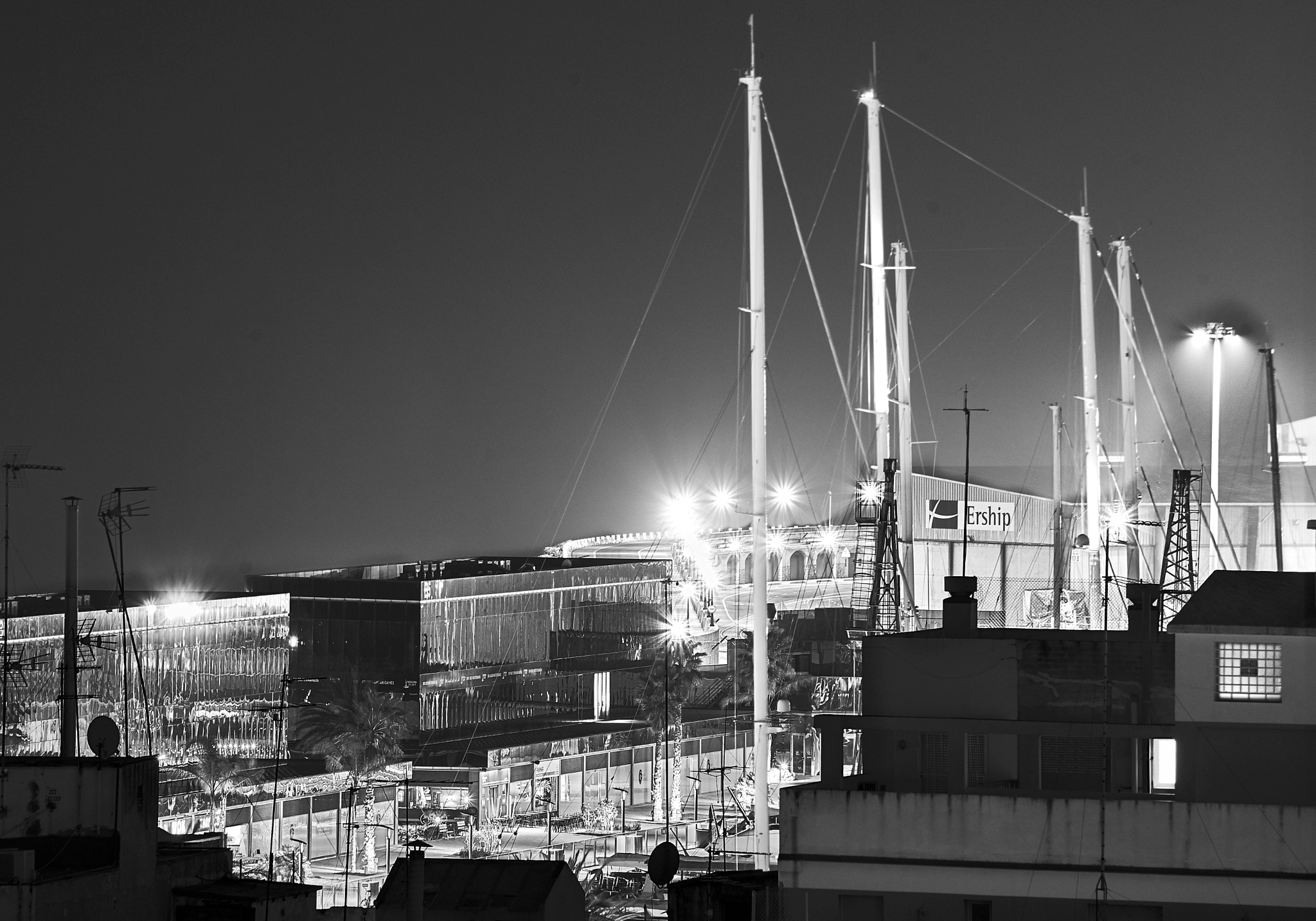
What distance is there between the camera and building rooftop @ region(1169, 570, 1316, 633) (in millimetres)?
24156

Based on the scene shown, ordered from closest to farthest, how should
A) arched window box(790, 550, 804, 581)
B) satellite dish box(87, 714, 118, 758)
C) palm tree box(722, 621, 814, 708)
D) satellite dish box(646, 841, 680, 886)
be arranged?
satellite dish box(646, 841, 680, 886)
satellite dish box(87, 714, 118, 758)
palm tree box(722, 621, 814, 708)
arched window box(790, 550, 804, 581)

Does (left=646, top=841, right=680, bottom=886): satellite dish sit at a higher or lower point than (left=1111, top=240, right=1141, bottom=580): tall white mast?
lower

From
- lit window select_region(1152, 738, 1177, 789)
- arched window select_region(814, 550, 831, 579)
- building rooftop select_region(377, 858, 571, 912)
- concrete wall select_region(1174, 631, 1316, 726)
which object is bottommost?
building rooftop select_region(377, 858, 571, 912)

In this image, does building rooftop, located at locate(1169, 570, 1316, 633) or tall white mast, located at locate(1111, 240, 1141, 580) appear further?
tall white mast, located at locate(1111, 240, 1141, 580)

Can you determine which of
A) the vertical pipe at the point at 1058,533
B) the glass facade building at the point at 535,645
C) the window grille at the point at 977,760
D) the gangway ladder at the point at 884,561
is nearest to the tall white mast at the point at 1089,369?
the vertical pipe at the point at 1058,533

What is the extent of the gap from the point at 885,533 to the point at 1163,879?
20.2m

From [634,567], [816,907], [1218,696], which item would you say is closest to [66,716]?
[816,907]

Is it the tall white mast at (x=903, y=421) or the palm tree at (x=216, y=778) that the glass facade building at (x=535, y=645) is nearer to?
the palm tree at (x=216, y=778)

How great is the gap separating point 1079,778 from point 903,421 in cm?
2595

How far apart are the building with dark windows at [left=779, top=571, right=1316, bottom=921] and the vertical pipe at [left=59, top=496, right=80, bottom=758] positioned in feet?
67.0

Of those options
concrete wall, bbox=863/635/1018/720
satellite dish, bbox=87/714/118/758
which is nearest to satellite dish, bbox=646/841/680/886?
concrete wall, bbox=863/635/1018/720

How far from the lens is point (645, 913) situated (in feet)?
113

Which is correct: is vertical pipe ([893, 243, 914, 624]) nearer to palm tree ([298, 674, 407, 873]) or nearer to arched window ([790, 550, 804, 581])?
palm tree ([298, 674, 407, 873])

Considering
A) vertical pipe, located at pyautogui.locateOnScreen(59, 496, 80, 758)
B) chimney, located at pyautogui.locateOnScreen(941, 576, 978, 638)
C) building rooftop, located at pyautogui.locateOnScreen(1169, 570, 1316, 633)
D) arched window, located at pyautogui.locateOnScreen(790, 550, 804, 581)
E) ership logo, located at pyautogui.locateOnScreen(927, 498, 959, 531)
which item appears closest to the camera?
building rooftop, located at pyautogui.locateOnScreen(1169, 570, 1316, 633)
